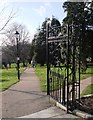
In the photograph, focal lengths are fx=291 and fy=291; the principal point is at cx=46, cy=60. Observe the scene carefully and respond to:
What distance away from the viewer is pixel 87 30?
1053cm

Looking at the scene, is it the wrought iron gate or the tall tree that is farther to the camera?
the tall tree

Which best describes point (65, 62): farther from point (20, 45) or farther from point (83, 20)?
point (20, 45)

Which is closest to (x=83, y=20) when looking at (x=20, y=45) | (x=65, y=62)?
(x=65, y=62)

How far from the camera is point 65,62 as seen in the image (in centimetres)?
1042

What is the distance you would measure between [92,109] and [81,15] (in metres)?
4.29

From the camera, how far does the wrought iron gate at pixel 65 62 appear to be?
30.7 ft

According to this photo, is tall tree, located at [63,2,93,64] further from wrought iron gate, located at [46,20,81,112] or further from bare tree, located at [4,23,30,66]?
bare tree, located at [4,23,30,66]

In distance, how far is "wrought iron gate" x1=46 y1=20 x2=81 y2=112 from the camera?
9370 mm

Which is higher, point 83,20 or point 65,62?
point 83,20

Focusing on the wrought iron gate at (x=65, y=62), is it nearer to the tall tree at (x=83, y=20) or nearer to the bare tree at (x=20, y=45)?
the tall tree at (x=83, y=20)

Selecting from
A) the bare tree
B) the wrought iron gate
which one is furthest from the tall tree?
the bare tree

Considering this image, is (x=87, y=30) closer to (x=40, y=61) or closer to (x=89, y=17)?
(x=89, y=17)

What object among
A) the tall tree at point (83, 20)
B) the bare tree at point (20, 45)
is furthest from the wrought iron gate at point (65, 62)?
the bare tree at point (20, 45)

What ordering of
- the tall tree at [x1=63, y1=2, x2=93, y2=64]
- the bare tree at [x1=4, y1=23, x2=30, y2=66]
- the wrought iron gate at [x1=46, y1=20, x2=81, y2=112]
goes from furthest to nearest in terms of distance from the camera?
the bare tree at [x1=4, y1=23, x2=30, y2=66], the tall tree at [x1=63, y1=2, x2=93, y2=64], the wrought iron gate at [x1=46, y1=20, x2=81, y2=112]
